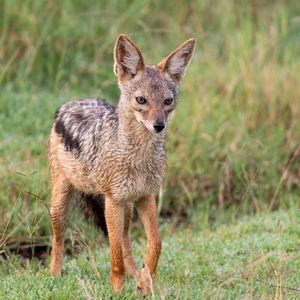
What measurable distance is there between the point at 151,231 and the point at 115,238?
24 cm

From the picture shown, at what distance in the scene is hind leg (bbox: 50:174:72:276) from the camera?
257 inches

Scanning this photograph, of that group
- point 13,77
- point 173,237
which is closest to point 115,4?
point 13,77

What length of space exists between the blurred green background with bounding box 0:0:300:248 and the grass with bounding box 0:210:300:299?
0.59 metres

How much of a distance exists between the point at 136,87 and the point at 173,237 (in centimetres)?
211

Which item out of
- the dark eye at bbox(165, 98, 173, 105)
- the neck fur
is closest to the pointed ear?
the dark eye at bbox(165, 98, 173, 105)

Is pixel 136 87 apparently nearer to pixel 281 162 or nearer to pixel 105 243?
pixel 105 243

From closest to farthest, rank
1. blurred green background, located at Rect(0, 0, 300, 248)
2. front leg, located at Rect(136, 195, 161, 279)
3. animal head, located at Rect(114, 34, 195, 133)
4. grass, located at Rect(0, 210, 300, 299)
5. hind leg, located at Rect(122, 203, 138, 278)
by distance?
1. grass, located at Rect(0, 210, 300, 299)
2. animal head, located at Rect(114, 34, 195, 133)
3. front leg, located at Rect(136, 195, 161, 279)
4. hind leg, located at Rect(122, 203, 138, 278)
5. blurred green background, located at Rect(0, 0, 300, 248)

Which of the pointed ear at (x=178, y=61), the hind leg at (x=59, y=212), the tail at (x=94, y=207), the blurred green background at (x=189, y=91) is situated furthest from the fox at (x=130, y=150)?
the blurred green background at (x=189, y=91)

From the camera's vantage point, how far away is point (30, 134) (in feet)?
29.7

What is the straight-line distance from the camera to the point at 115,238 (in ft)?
19.3

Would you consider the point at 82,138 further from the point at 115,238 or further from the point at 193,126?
the point at 193,126

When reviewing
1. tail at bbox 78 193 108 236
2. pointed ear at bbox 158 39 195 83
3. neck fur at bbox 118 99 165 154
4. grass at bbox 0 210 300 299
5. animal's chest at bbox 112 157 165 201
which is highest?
pointed ear at bbox 158 39 195 83

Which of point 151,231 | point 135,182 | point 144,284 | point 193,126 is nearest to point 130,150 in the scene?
point 135,182

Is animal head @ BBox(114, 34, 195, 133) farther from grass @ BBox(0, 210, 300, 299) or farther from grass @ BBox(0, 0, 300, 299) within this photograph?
grass @ BBox(0, 0, 300, 299)
